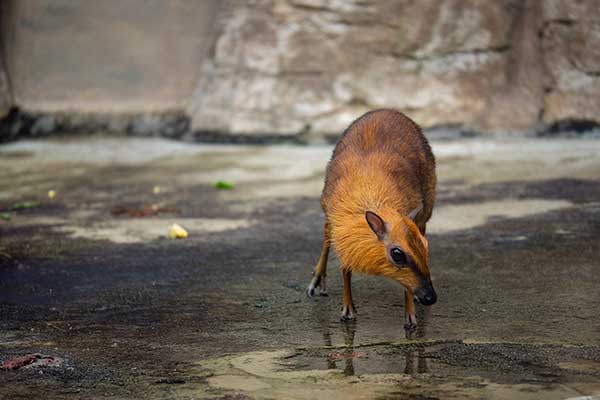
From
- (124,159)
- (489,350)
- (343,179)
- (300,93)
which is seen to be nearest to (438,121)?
(300,93)

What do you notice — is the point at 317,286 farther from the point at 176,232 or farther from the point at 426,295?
the point at 176,232

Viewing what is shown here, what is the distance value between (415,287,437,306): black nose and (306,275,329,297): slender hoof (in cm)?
105

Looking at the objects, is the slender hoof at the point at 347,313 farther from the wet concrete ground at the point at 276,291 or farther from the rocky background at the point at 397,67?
the rocky background at the point at 397,67

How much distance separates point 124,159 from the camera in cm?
1096

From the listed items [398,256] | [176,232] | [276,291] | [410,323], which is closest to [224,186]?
[176,232]

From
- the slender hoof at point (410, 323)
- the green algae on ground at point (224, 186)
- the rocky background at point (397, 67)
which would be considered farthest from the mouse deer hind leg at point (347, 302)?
the rocky background at point (397, 67)

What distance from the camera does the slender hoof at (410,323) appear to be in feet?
16.9

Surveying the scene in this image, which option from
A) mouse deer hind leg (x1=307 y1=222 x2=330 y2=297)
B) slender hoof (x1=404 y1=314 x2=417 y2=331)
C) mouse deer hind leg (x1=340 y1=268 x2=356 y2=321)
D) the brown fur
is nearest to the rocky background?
the brown fur

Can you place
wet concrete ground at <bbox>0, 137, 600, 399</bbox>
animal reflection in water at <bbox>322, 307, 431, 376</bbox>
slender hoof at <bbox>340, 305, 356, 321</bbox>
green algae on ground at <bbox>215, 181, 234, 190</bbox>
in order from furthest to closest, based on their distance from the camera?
1. green algae on ground at <bbox>215, 181, 234, 190</bbox>
2. slender hoof at <bbox>340, 305, 356, 321</bbox>
3. animal reflection in water at <bbox>322, 307, 431, 376</bbox>
4. wet concrete ground at <bbox>0, 137, 600, 399</bbox>

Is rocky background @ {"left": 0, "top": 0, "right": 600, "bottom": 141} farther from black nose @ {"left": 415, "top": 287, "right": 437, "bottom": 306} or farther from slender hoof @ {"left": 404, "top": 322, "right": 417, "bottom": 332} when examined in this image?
black nose @ {"left": 415, "top": 287, "right": 437, "bottom": 306}

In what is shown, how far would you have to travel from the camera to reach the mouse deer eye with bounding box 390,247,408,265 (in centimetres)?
498

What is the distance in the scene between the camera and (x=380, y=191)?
5.34m

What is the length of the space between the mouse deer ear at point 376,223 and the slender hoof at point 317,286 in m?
0.97

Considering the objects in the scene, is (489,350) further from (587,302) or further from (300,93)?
(300,93)
